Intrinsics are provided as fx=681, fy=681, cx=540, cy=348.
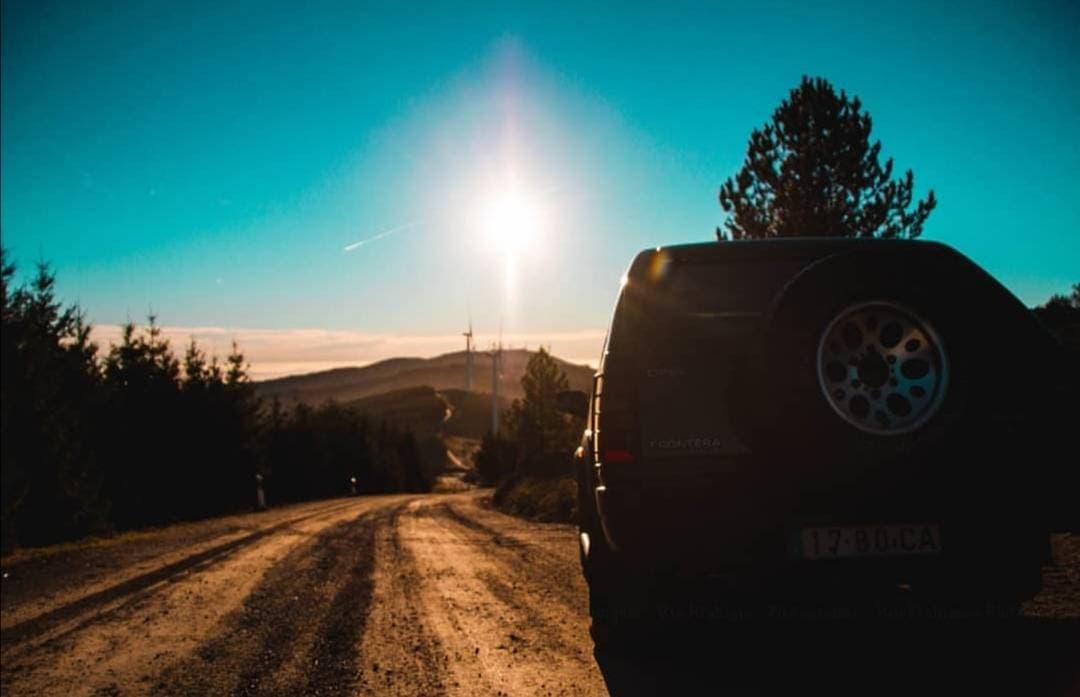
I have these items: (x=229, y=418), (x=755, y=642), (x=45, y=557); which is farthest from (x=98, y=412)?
(x=755, y=642)

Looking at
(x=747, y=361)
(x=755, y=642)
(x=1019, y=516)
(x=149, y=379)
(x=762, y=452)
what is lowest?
(x=755, y=642)

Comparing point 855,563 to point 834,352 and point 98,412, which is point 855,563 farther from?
point 98,412

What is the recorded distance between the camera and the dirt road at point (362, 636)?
3.75m

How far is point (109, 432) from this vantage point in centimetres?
3353

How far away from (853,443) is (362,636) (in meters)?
3.75

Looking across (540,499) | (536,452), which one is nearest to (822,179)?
(540,499)

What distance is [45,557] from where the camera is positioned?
11.3 meters

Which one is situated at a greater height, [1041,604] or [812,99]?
[812,99]

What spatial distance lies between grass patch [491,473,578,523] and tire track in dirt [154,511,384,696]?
526cm

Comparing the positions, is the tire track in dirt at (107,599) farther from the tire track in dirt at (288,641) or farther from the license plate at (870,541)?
the license plate at (870,541)

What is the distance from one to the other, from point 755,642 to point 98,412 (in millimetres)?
36035

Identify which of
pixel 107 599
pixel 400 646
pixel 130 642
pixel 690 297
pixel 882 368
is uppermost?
pixel 690 297

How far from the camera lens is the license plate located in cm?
284

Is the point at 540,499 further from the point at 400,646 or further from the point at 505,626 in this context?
the point at 400,646
